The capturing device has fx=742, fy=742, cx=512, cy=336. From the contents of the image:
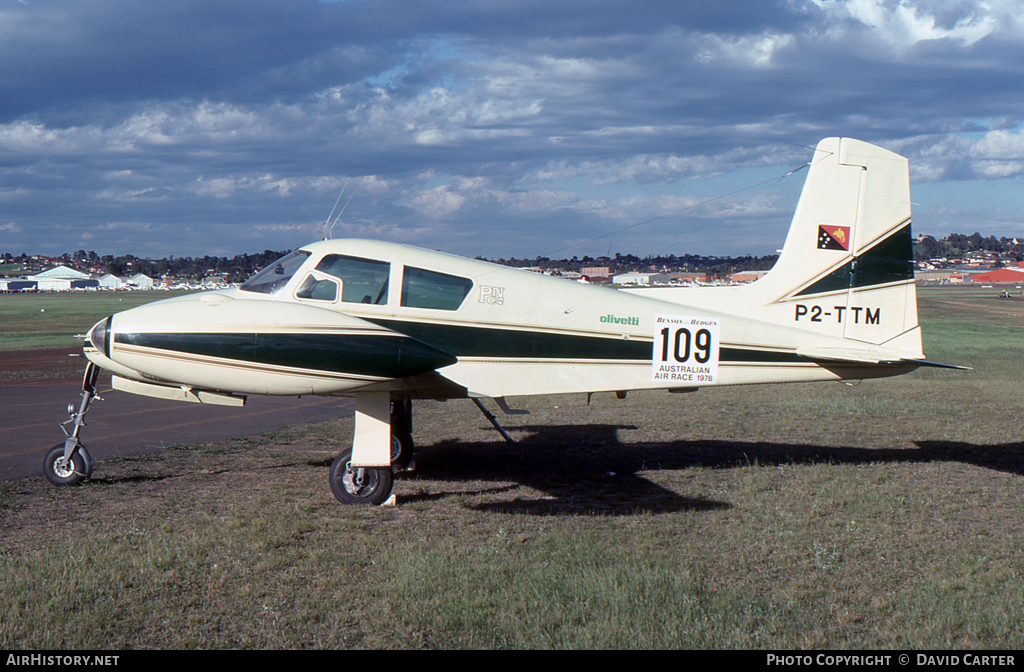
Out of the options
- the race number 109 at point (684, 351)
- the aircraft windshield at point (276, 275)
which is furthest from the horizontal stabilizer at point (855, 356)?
the aircraft windshield at point (276, 275)

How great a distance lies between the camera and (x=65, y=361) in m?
26.4

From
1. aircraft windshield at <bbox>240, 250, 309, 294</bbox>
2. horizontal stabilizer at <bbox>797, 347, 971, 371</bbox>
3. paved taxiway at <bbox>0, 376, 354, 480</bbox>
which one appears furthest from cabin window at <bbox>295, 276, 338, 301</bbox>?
horizontal stabilizer at <bbox>797, 347, 971, 371</bbox>

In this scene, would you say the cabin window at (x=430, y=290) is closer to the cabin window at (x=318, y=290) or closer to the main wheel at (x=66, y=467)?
the cabin window at (x=318, y=290)

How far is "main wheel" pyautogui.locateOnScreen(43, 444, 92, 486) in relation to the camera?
9.39 metres

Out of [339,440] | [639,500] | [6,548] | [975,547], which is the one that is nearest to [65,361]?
[339,440]

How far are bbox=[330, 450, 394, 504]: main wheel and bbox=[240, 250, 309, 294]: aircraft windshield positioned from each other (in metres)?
2.20

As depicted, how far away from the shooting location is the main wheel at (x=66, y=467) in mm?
A: 9391

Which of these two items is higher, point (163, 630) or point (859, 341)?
point (859, 341)

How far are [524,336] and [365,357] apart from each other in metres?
2.02

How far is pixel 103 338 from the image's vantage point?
8055mm

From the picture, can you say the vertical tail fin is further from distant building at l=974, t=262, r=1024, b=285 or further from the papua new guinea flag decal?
distant building at l=974, t=262, r=1024, b=285

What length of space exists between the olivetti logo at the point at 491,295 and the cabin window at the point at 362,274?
3.77 feet

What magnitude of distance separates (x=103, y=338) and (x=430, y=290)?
3.61m
